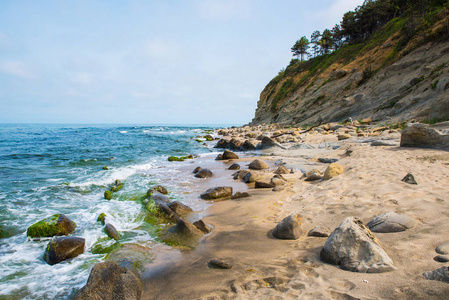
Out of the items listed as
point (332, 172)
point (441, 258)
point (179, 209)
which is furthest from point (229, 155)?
point (441, 258)

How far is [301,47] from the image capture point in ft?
196

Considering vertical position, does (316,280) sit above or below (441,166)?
below

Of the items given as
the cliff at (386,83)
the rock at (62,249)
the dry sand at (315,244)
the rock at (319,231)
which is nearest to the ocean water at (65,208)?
the rock at (62,249)

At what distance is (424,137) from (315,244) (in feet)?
22.7

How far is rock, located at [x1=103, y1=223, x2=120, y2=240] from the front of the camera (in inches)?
191

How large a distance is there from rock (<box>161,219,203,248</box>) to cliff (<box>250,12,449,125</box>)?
41.3 feet

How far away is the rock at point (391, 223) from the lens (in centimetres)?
323

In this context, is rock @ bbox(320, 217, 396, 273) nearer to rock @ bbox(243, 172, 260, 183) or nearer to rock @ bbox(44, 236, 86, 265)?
rock @ bbox(44, 236, 86, 265)

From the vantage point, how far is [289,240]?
3.79 m

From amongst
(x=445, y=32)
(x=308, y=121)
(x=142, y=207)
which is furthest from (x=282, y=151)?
(x=445, y=32)

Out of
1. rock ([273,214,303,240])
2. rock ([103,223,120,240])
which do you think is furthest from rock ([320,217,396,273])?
rock ([103,223,120,240])

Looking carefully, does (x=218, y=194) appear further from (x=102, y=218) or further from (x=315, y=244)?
(x=315, y=244)

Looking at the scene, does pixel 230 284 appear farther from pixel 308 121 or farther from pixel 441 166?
pixel 308 121

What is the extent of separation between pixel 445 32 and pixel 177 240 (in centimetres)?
2540
